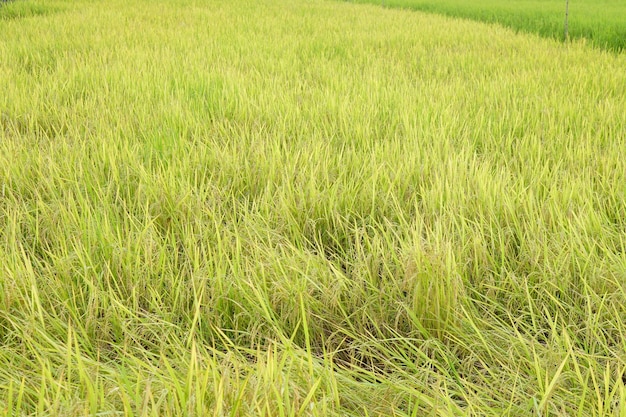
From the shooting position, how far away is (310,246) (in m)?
1.09

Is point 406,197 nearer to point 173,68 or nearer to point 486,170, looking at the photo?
point 486,170

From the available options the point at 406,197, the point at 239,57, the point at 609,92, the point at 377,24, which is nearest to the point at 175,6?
the point at 377,24

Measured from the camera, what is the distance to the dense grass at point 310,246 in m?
0.65

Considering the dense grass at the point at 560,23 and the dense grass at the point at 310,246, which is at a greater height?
the dense grass at the point at 560,23

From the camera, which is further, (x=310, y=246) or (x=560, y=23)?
(x=560, y=23)

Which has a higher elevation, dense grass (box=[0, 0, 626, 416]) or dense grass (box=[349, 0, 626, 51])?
dense grass (box=[349, 0, 626, 51])

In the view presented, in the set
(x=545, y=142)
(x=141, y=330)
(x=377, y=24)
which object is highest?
(x=377, y=24)

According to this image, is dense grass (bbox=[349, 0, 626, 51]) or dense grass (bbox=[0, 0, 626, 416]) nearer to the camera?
dense grass (bbox=[0, 0, 626, 416])

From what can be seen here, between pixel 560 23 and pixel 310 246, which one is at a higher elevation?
pixel 560 23

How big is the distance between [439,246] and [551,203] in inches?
15.1

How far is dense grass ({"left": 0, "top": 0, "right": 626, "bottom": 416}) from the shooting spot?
653 millimetres

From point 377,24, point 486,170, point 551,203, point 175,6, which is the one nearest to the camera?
point 551,203

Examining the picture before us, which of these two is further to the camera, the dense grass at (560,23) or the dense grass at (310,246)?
the dense grass at (560,23)

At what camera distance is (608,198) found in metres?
1.15
